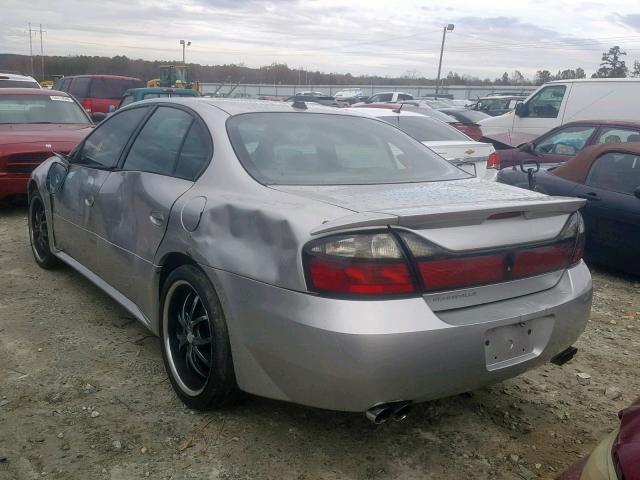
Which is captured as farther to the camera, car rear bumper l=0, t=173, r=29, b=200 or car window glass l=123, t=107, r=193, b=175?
car rear bumper l=0, t=173, r=29, b=200

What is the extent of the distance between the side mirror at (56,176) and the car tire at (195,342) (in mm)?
1945

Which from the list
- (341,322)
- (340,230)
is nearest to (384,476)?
(341,322)

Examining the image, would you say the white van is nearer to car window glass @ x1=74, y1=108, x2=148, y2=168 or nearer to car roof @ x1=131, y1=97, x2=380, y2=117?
car roof @ x1=131, y1=97, x2=380, y2=117

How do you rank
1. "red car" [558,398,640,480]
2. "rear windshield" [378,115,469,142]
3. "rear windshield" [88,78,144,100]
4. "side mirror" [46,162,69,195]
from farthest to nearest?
"rear windshield" [88,78,144,100] < "rear windshield" [378,115,469,142] < "side mirror" [46,162,69,195] < "red car" [558,398,640,480]

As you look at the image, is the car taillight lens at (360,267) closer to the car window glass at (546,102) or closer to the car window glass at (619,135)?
the car window glass at (619,135)

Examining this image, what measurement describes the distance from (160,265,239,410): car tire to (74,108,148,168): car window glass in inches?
49.4

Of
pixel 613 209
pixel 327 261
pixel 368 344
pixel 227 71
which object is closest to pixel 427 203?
pixel 327 261

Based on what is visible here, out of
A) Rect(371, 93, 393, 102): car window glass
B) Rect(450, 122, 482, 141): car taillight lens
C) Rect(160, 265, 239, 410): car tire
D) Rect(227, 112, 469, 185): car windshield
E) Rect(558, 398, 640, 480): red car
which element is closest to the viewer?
Rect(558, 398, 640, 480): red car

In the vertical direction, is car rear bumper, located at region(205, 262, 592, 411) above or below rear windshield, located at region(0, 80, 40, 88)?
below

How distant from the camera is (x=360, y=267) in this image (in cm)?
242

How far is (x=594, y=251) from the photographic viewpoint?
19.5ft

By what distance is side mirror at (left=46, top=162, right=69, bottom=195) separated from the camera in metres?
4.75

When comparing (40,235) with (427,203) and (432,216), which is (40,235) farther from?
(432,216)

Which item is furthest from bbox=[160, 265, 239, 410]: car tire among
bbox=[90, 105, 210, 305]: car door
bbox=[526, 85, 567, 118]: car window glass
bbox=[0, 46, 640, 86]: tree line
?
bbox=[0, 46, 640, 86]: tree line
